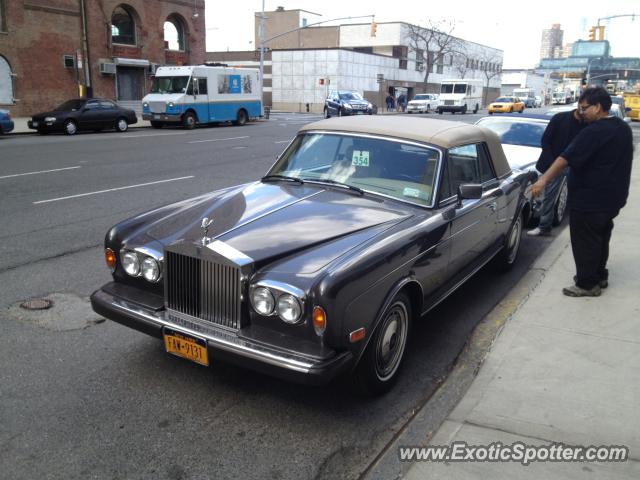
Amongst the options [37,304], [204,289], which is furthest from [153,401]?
[37,304]

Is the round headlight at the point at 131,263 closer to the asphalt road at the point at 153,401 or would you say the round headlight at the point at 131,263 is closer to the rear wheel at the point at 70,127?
the asphalt road at the point at 153,401

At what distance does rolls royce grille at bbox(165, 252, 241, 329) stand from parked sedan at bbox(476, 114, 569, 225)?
5378 millimetres

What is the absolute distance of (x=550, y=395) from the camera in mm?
3609

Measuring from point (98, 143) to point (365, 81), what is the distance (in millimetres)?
42943

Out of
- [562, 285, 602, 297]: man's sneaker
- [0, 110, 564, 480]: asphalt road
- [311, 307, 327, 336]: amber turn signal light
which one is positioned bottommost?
[0, 110, 564, 480]: asphalt road

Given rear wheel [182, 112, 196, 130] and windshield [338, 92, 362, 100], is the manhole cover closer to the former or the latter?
rear wheel [182, 112, 196, 130]

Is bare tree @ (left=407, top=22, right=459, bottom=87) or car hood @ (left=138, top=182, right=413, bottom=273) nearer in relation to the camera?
car hood @ (left=138, top=182, right=413, bottom=273)

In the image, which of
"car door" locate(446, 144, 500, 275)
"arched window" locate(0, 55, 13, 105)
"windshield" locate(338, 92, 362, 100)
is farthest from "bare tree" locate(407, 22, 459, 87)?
"car door" locate(446, 144, 500, 275)

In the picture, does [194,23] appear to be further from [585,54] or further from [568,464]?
[585,54]

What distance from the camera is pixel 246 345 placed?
3.21 metres

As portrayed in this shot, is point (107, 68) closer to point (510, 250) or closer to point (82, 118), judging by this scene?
point (82, 118)

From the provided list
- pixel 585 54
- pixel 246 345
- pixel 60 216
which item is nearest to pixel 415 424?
pixel 246 345

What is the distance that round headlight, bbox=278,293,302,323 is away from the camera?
3.15 metres

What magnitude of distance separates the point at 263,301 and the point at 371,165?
6.03ft
